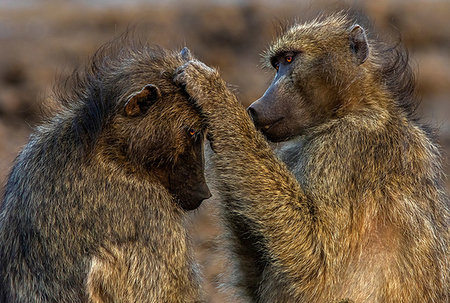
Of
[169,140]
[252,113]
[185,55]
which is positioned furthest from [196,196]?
[185,55]

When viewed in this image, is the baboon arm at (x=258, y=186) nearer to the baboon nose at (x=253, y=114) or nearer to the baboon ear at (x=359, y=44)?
the baboon nose at (x=253, y=114)

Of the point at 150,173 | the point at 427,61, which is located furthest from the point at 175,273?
the point at 427,61

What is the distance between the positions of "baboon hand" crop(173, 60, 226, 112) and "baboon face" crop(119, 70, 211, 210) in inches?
2.1

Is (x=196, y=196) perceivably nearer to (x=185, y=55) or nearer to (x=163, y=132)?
(x=163, y=132)

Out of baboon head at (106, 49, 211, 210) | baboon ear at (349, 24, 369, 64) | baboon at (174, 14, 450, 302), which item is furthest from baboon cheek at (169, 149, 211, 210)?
baboon ear at (349, 24, 369, 64)

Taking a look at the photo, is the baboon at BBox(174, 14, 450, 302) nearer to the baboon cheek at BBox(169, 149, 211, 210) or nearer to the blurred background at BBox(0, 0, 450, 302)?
the baboon cheek at BBox(169, 149, 211, 210)

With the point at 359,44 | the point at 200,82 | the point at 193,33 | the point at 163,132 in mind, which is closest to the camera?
the point at 163,132

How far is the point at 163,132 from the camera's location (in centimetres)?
406

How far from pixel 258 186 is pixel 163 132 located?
0.57 m

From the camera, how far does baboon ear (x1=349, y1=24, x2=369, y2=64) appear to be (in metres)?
4.58

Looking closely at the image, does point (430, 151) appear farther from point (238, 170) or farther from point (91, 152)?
point (91, 152)

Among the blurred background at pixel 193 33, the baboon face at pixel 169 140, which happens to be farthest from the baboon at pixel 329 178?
the blurred background at pixel 193 33

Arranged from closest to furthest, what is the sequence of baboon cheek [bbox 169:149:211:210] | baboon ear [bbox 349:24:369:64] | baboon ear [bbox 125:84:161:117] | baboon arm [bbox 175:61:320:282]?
baboon ear [bbox 125:84:161:117] → baboon cheek [bbox 169:149:211:210] → baboon arm [bbox 175:61:320:282] → baboon ear [bbox 349:24:369:64]

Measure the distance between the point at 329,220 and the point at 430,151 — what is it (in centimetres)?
80
